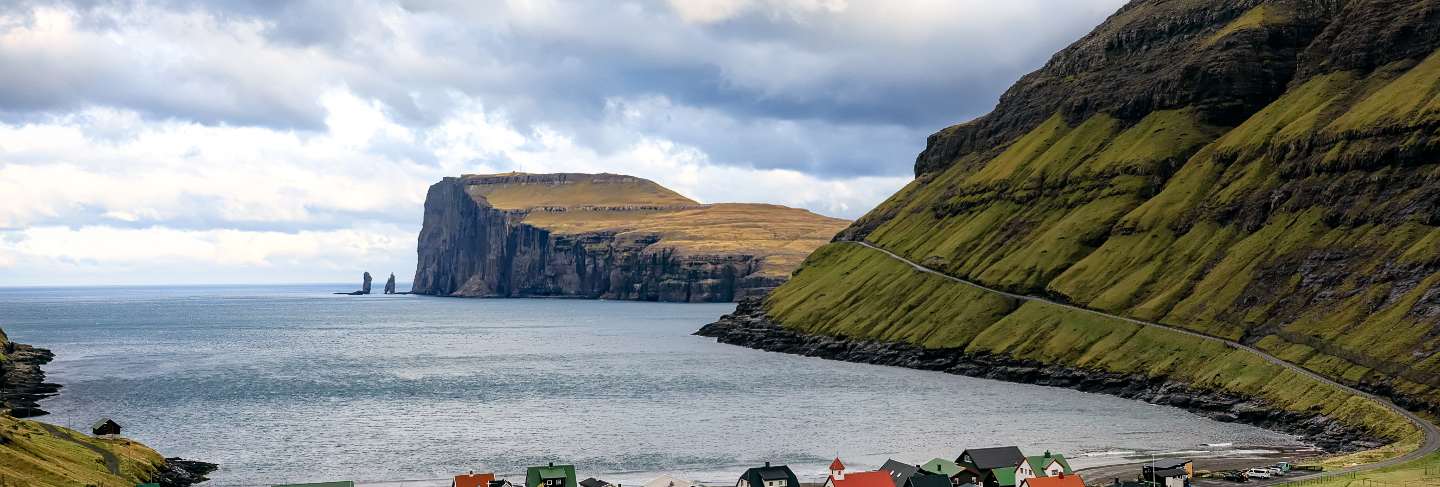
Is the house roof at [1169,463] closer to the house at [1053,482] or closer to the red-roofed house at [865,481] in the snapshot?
the house at [1053,482]

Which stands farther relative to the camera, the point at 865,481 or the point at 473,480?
the point at 473,480

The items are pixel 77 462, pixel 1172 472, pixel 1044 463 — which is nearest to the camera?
pixel 1172 472

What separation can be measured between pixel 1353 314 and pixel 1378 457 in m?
58.0

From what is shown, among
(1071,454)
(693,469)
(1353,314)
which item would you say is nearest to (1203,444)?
(1071,454)

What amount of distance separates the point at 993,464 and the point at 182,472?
77117 mm

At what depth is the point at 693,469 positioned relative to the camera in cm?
12694

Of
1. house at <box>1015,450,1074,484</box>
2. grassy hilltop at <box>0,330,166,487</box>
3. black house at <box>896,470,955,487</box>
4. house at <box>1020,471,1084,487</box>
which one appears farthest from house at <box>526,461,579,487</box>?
house at <box>1015,450,1074,484</box>

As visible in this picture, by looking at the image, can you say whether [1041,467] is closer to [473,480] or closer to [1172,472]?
[1172,472]

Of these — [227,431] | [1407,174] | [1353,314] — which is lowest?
[227,431]

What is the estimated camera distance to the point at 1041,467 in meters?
110

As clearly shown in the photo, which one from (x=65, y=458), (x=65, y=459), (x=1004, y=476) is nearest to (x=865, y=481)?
(x=1004, y=476)

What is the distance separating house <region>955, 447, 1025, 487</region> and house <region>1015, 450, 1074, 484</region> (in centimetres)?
62

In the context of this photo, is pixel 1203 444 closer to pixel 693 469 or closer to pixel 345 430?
pixel 693 469

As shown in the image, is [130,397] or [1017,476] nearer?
[1017,476]
